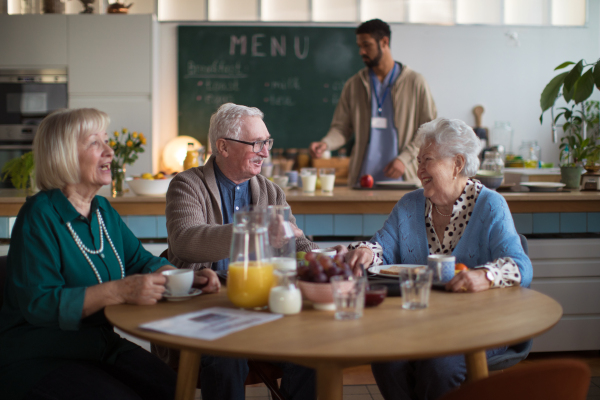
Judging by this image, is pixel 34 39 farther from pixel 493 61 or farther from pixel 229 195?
pixel 493 61

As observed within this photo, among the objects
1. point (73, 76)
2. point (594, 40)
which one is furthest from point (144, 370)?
point (594, 40)

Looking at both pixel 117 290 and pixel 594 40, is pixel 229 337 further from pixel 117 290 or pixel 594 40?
pixel 594 40

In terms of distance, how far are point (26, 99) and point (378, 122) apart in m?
3.45

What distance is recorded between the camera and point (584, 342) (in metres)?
2.77

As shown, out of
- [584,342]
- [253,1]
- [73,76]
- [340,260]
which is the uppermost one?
[253,1]

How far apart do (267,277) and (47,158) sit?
2.17ft

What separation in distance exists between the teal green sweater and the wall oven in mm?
4279

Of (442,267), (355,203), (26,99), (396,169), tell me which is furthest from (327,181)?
(26,99)

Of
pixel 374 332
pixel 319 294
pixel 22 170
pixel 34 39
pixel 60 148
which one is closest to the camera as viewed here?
pixel 374 332

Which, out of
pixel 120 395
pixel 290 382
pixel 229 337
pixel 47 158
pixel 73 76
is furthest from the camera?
pixel 73 76

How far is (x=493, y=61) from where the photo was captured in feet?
19.7

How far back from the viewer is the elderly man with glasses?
5.26 ft

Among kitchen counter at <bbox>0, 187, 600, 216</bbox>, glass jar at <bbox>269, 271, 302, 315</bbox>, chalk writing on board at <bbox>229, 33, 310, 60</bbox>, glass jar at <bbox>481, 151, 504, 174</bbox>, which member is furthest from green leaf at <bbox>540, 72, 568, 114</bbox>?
chalk writing on board at <bbox>229, 33, 310, 60</bbox>

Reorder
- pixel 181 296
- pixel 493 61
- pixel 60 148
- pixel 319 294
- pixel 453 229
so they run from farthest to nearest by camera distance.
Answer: pixel 493 61
pixel 453 229
pixel 60 148
pixel 181 296
pixel 319 294
